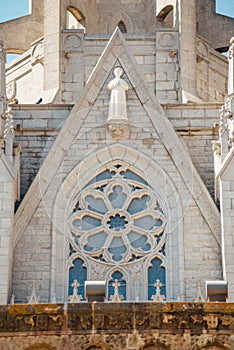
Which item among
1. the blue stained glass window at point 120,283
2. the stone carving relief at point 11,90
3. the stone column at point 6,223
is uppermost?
the stone carving relief at point 11,90

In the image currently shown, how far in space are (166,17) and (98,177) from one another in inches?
239

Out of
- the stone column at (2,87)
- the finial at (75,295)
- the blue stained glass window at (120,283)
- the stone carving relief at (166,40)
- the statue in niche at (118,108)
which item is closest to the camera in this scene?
the finial at (75,295)

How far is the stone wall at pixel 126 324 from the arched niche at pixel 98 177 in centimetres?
474

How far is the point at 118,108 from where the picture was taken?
27.5m

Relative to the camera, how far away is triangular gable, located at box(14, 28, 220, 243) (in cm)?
2666

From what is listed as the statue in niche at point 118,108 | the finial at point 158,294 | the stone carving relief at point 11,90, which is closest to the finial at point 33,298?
the finial at point 158,294

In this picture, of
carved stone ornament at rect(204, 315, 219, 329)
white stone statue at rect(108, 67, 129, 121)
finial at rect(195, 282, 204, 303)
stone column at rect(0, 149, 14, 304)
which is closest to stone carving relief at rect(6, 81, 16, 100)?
white stone statue at rect(108, 67, 129, 121)

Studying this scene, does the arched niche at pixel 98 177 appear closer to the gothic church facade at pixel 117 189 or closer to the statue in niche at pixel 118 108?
the gothic church facade at pixel 117 189

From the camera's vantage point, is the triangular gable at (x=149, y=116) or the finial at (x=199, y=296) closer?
the finial at (x=199, y=296)

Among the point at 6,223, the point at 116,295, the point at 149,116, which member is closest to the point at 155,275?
→ the point at 116,295

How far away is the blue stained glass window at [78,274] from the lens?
85.8 feet

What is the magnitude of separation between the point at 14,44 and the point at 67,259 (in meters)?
7.71

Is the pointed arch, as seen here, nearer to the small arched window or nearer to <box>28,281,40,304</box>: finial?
the small arched window

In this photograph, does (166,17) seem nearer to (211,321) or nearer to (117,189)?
(117,189)
